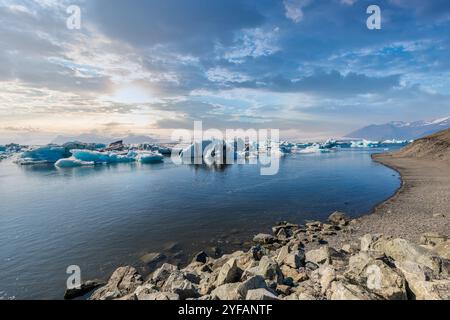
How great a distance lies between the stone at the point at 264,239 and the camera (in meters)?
14.8

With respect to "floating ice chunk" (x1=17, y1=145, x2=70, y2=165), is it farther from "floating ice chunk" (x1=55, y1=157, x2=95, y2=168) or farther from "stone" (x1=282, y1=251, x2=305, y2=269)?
"stone" (x1=282, y1=251, x2=305, y2=269)

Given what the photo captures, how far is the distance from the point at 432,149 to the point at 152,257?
66596mm

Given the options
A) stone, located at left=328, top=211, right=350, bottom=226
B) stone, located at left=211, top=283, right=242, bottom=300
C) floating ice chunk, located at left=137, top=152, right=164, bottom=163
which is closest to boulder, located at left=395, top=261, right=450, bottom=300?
stone, located at left=211, top=283, right=242, bottom=300

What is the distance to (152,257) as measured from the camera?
1316cm

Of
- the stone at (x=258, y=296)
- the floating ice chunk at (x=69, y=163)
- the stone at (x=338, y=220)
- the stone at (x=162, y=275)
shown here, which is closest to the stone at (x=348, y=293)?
the stone at (x=258, y=296)

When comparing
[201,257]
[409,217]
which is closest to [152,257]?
[201,257]

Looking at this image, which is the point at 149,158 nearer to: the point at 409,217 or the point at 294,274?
the point at 409,217

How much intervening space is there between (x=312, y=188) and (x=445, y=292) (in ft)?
84.1

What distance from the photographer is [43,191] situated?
30922 mm

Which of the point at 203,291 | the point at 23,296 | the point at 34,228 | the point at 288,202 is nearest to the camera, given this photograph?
the point at 203,291

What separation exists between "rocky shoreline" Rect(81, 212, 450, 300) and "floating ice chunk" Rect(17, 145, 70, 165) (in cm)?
7227

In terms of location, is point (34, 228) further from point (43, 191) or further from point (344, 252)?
point (344, 252)

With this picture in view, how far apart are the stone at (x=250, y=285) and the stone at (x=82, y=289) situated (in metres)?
7.74

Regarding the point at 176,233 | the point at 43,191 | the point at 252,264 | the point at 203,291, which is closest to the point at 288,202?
the point at 176,233
